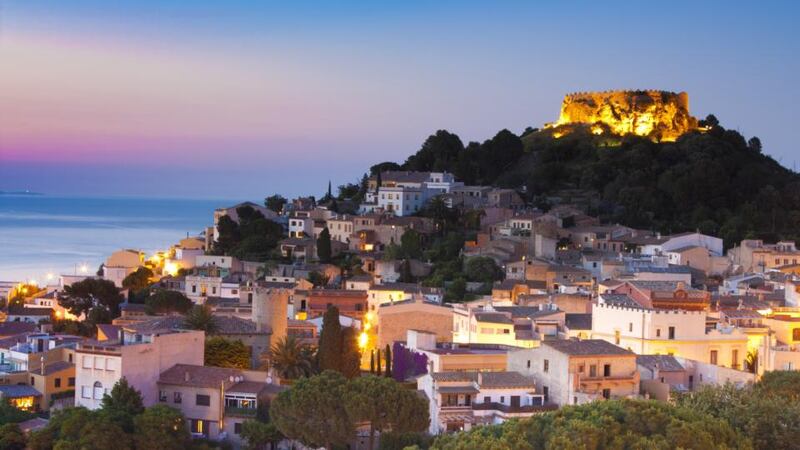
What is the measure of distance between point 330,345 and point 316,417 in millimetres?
6016

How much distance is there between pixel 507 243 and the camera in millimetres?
44250

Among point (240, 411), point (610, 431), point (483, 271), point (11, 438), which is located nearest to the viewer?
point (610, 431)

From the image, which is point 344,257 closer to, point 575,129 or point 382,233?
point 382,233

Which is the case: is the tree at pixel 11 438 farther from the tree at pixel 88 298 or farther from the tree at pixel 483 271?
the tree at pixel 483 271

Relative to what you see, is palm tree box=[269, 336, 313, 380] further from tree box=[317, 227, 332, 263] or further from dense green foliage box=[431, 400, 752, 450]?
tree box=[317, 227, 332, 263]

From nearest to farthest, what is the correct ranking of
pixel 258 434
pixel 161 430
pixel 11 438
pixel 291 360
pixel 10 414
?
pixel 161 430 → pixel 11 438 → pixel 258 434 → pixel 10 414 → pixel 291 360

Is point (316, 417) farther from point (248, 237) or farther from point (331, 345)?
point (248, 237)

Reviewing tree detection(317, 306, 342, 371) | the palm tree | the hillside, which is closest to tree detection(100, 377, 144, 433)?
the palm tree

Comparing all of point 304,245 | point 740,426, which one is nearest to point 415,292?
point 304,245

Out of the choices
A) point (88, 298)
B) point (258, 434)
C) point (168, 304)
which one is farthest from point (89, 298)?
point (258, 434)

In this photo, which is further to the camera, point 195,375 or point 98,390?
point 195,375

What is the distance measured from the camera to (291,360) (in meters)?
28.2

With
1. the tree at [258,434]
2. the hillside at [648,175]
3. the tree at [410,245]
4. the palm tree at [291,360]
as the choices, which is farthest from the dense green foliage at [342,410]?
the hillside at [648,175]

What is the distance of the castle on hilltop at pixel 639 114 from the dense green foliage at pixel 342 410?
4392 cm
